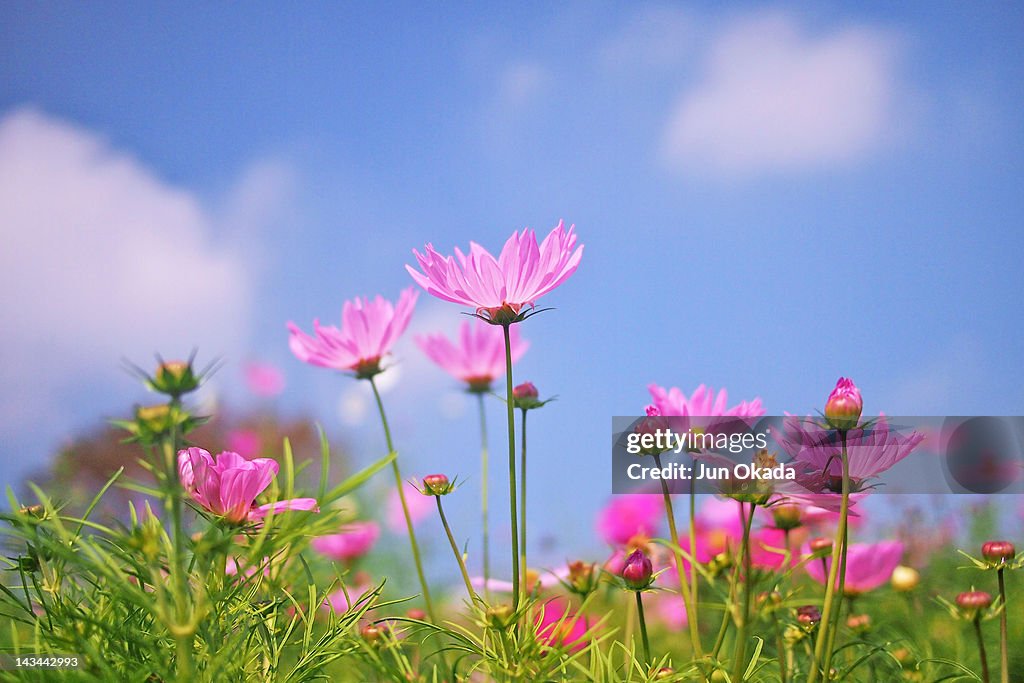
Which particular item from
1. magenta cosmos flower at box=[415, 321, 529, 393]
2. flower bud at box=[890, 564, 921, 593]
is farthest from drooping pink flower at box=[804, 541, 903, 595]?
magenta cosmos flower at box=[415, 321, 529, 393]

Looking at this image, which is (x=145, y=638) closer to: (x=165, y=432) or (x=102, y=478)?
(x=165, y=432)

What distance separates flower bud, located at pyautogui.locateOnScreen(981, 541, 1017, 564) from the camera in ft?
1.85

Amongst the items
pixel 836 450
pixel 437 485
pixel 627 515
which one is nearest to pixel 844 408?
pixel 836 450

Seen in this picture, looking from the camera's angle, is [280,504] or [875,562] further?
[875,562]

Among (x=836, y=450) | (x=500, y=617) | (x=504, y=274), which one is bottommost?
(x=500, y=617)

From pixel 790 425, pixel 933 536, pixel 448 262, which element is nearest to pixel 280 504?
pixel 448 262

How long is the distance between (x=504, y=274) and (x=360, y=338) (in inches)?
9.7

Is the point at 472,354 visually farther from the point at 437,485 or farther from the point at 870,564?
the point at 870,564

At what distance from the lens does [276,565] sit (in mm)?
609

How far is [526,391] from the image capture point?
65 cm

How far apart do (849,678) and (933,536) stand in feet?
3.25

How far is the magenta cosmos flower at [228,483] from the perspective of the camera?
0.48 metres

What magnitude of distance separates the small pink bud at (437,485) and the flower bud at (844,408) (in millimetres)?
260

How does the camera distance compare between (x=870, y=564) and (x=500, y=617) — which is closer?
(x=500, y=617)
